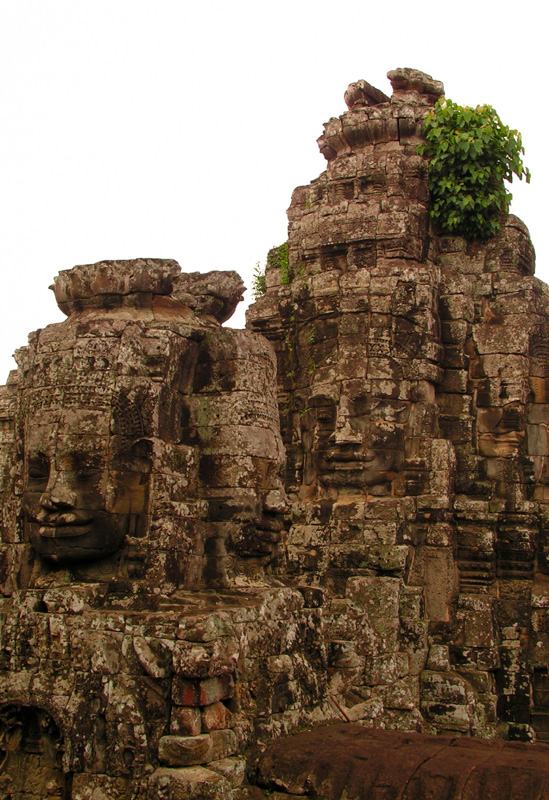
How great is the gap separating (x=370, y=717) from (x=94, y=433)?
348 centimetres

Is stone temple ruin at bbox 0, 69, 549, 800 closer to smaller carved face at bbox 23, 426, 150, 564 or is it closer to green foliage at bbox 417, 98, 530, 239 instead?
smaller carved face at bbox 23, 426, 150, 564

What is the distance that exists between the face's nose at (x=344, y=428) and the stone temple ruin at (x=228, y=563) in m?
0.03

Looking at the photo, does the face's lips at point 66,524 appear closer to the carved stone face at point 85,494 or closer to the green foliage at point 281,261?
the carved stone face at point 85,494

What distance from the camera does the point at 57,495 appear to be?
26.2 feet

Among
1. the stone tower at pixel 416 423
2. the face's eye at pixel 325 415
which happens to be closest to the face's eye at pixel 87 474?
the stone tower at pixel 416 423

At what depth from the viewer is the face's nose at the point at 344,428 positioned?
46.5 feet

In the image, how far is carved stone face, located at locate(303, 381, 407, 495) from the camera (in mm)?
14219

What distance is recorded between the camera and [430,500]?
14.2 meters

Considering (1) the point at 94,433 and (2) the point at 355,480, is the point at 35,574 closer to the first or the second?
(1) the point at 94,433

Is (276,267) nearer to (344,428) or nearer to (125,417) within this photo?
(344,428)

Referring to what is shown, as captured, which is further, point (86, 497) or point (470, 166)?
point (470, 166)

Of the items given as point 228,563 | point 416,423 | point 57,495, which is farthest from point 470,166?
point 57,495

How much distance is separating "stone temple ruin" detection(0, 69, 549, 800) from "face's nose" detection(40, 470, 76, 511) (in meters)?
0.02

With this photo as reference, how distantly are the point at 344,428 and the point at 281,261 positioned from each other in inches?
145
